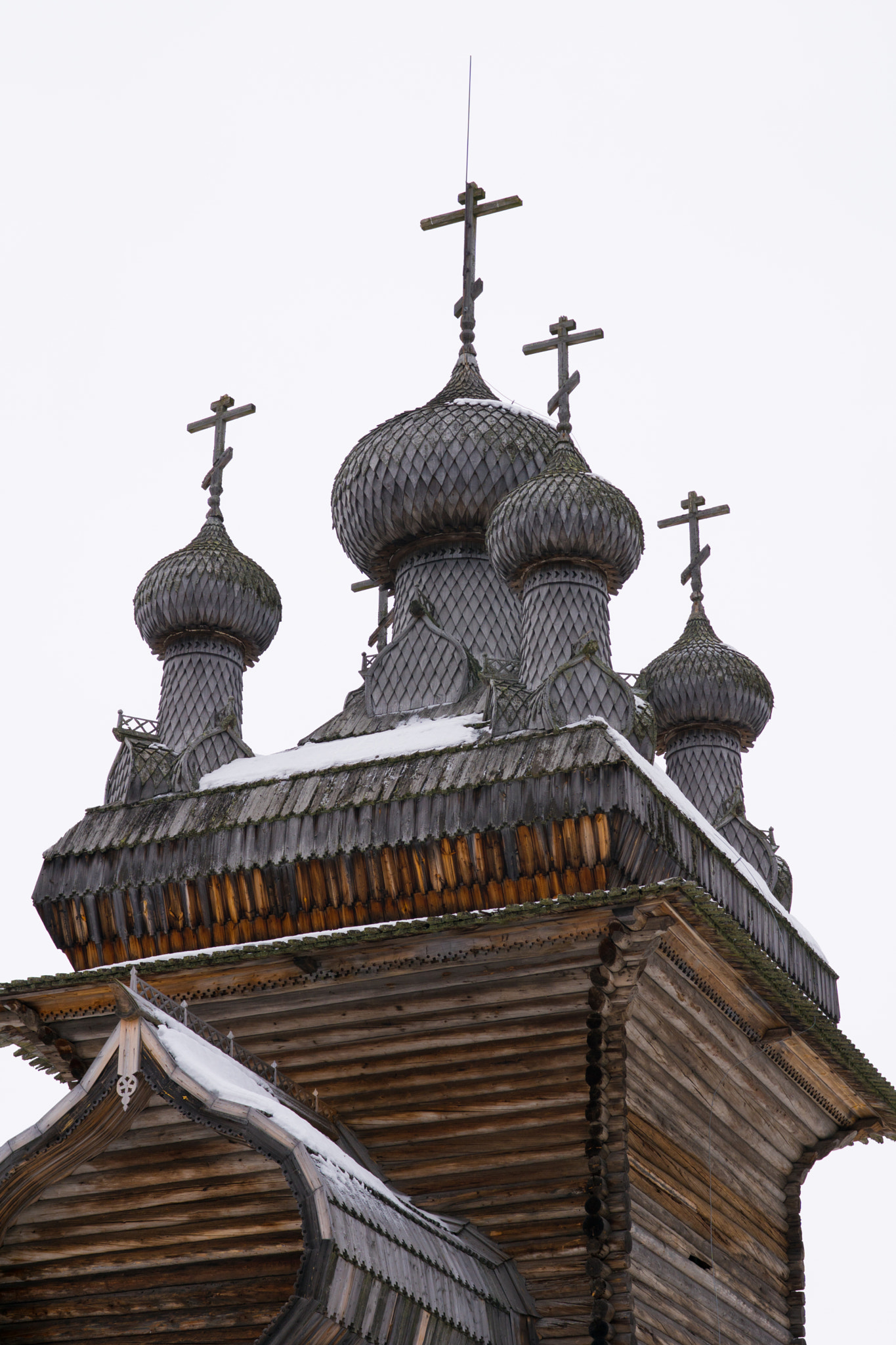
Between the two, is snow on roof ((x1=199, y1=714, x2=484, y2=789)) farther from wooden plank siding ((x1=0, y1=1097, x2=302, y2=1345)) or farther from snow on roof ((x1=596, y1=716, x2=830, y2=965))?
wooden plank siding ((x1=0, y1=1097, x2=302, y2=1345))

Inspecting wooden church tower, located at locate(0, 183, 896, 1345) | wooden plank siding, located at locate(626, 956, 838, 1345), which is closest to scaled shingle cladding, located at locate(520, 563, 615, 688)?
wooden church tower, located at locate(0, 183, 896, 1345)

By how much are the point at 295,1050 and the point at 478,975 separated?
1.54 m

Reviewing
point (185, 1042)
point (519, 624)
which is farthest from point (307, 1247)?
point (519, 624)

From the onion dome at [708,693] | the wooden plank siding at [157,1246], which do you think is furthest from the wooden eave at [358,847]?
the onion dome at [708,693]

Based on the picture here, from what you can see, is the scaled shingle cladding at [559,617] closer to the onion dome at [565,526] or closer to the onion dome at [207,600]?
the onion dome at [565,526]

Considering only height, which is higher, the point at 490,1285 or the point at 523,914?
the point at 523,914

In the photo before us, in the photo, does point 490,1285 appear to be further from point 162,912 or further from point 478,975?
point 162,912

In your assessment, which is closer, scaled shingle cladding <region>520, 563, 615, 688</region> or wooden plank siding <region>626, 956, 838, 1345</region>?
wooden plank siding <region>626, 956, 838, 1345</region>

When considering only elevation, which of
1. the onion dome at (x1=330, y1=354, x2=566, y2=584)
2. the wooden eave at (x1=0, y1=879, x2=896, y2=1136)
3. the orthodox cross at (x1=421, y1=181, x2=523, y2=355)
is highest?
the orthodox cross at (x1=421, y1=181, x2=523, y2=355)

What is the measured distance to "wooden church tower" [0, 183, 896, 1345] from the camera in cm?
1201

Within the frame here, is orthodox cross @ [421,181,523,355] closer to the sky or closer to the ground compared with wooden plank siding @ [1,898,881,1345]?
closer to the sky

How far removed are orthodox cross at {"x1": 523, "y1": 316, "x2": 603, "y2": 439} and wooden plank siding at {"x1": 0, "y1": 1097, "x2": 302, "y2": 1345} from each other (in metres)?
8.02

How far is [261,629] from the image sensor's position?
734 inches

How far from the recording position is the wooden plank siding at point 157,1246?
11.9m
